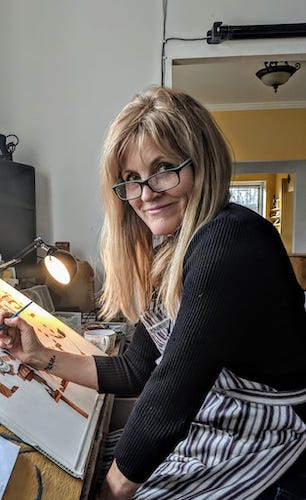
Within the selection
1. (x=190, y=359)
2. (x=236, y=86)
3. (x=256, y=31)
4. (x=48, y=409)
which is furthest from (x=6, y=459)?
(x=236, y=86)

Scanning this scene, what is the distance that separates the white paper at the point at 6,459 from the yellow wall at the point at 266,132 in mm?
4194

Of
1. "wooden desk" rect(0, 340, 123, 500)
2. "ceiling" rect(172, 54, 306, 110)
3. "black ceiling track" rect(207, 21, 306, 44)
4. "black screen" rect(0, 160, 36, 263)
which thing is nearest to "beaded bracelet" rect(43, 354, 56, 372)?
"wooden desk" rect(0, 340, 123, 500)

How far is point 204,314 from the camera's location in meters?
0.58

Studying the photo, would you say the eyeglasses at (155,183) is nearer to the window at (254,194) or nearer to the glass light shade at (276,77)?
the glass light shade at (276,77)

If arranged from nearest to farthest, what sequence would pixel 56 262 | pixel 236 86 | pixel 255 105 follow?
pixel 56 262 → pixel 236 86 → pixel 255 105

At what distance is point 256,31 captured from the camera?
173 centimetres

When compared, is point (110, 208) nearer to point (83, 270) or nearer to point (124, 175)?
point (124, 175)

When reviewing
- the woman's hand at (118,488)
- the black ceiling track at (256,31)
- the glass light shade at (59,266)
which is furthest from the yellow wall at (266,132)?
the woman's hand at (118,488)

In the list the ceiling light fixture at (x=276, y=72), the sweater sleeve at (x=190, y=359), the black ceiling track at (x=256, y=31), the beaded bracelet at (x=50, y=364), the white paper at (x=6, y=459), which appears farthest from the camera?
the ceiling light fixture at (x=276, y=72)

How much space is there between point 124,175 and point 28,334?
376 millimetres

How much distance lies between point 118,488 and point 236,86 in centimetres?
374

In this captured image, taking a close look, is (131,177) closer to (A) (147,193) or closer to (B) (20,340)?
(A) (147,193)

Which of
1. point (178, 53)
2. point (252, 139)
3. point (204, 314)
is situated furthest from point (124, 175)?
point (252, 139)

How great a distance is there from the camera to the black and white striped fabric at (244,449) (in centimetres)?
67
